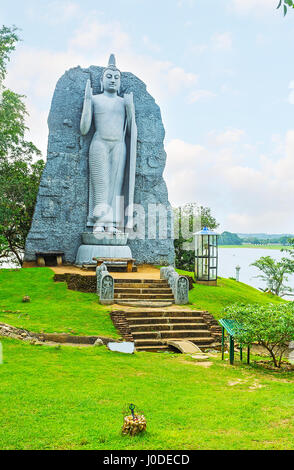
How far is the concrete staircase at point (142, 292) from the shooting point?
11.0 m

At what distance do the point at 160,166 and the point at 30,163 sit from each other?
5.25 meters

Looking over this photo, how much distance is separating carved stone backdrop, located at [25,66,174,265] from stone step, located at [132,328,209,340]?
7.27 metres

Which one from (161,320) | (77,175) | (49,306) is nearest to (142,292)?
(161,320)

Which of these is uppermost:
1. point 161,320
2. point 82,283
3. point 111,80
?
point 111,80

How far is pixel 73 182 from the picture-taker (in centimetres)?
1617

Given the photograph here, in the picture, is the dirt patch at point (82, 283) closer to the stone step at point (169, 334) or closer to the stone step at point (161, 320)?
the stone step at point (161, 320)

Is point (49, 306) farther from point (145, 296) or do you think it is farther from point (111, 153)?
point (111, 153)

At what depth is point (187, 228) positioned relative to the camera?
72.2 feet

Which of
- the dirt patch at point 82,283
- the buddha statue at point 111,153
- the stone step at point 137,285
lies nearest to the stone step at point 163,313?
the stone step at point 137,285

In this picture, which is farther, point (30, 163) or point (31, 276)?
point (30, 163)

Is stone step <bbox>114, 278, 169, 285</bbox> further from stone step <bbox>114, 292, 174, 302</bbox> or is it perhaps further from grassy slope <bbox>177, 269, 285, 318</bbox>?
grassy slope <bbox>177, 269, 285, 318</bbox>

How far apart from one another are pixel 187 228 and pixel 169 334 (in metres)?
13.0

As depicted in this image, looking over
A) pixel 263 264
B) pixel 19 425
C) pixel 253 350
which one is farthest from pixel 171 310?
pixel 263 264
